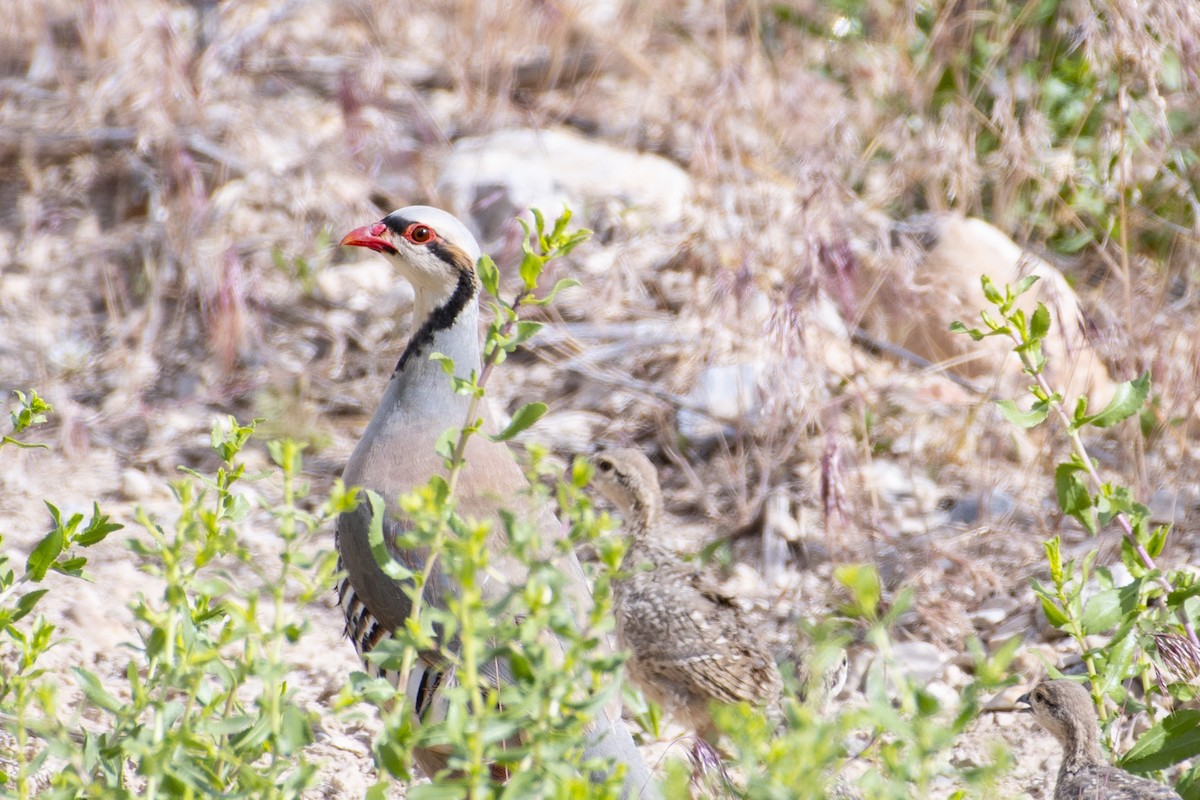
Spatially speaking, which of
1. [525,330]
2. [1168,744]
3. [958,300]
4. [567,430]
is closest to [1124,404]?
[1168,744]

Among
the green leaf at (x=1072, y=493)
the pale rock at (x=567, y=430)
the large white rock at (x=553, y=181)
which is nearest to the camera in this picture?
the green leaf at (x=1072, y=493)

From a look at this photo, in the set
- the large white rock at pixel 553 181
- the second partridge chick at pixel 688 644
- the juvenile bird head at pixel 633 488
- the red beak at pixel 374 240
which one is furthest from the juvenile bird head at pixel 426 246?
the large white rock at pixel 553 181

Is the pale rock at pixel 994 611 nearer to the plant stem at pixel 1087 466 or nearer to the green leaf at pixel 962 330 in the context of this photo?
the plant stem at pixel 1087 466

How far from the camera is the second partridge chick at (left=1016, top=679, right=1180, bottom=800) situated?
Answer: 2.64 meters

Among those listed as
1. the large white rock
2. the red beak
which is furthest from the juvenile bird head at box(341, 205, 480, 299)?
the large white rock

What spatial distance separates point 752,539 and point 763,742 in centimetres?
269

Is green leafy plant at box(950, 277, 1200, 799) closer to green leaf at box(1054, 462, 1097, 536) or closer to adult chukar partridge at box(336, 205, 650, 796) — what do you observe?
green leaf at box(1054, 462, 1097, 536)

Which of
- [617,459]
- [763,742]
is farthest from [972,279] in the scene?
[763,742]

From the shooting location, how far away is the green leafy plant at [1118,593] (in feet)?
8.65

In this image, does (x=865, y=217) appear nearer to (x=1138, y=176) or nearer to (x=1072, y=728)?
(x=1138, y=176)

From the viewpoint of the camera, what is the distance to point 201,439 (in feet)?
16.5

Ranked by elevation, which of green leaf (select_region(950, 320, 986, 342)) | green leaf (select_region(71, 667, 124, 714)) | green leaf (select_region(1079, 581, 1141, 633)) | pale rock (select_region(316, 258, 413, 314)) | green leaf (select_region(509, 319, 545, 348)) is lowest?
pale rock (select_region(316, 258, 413, 314))

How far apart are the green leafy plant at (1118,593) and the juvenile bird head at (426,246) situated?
1314 mm

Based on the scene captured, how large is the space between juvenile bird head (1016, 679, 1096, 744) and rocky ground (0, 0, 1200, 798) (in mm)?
360
